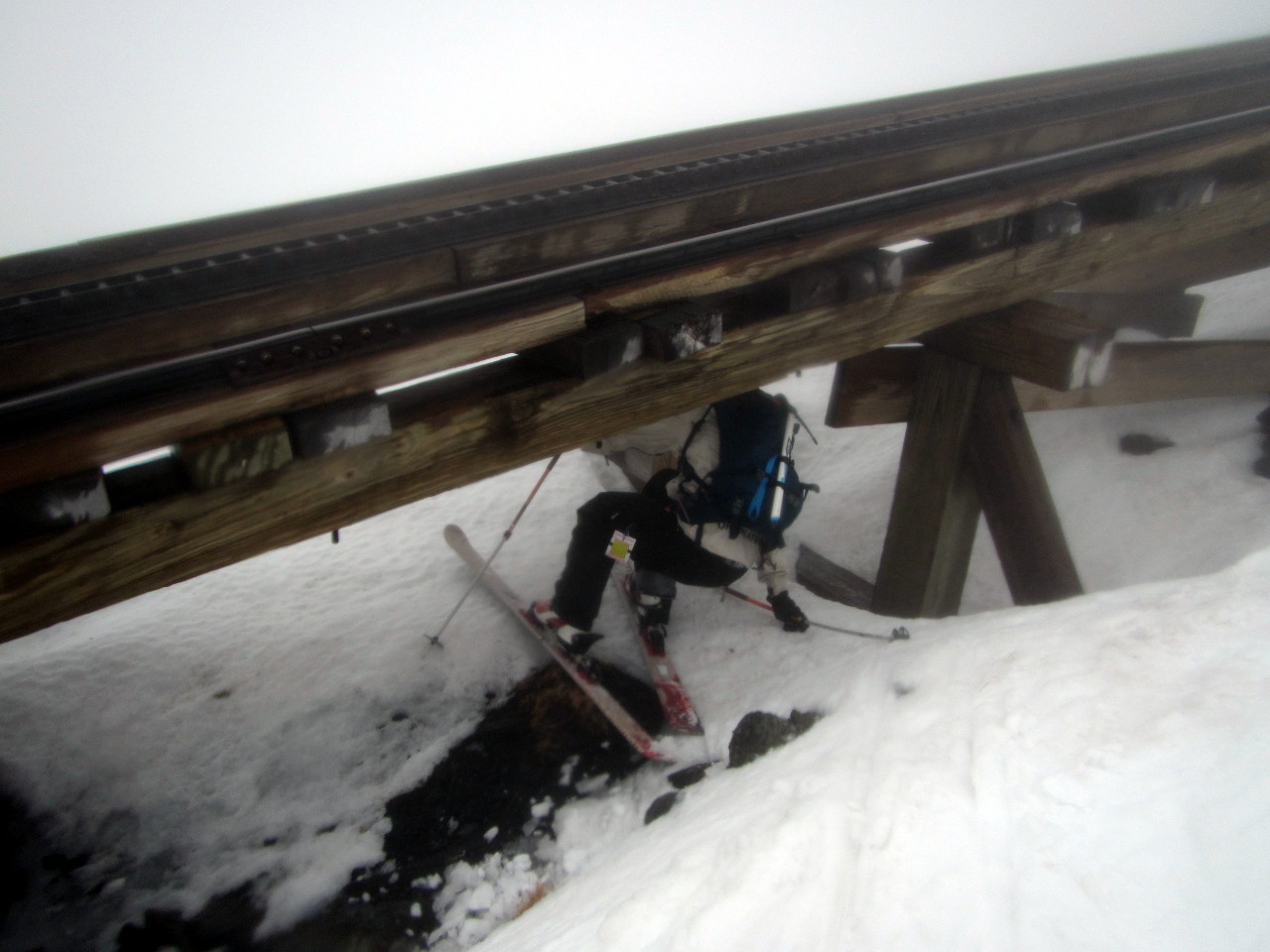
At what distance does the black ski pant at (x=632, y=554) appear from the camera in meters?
4.72

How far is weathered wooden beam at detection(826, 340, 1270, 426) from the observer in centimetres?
420

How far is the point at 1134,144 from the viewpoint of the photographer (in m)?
3.65

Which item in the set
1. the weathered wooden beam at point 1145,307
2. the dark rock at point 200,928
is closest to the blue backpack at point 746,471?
the dark rock at point 200,928

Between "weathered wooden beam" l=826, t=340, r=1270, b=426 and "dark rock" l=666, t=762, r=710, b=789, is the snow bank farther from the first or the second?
"weathered wooden beam" l=826, t=340, r=1270, b=426

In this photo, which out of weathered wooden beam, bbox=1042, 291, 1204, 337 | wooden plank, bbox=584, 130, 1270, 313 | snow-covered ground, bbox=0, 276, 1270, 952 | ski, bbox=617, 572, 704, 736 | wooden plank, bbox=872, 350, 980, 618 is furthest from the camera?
weathered wooden beam, bbox=1042, 291, 1204, 337

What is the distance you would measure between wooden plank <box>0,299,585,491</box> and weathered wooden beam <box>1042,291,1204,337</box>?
6084 millimetres

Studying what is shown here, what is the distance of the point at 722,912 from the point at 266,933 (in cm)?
240

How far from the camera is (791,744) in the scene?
327cm

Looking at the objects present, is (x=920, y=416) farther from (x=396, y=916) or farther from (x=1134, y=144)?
(x=396, y=916)

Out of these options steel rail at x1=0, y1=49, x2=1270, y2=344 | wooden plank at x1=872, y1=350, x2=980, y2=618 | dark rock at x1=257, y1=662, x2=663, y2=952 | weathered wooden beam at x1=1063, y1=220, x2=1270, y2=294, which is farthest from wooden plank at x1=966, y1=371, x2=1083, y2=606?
dark rock at x1=257, y1=662, x2=663, y2=952

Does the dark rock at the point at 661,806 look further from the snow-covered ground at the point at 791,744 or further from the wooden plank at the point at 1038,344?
the wooden plank at the point at 1038,344

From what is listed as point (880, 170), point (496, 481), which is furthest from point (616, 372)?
point (496, 481)

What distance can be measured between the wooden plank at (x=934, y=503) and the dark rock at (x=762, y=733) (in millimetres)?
1216

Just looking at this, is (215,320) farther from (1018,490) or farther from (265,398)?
(1018,490)
